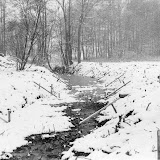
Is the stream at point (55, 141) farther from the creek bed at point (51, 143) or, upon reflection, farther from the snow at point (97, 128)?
the snow at point (97, 128)

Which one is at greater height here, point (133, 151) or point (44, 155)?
point (133, 151)

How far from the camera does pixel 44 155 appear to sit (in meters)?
6.79

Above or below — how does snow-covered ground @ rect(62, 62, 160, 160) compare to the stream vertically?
above

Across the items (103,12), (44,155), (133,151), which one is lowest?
(44,155)

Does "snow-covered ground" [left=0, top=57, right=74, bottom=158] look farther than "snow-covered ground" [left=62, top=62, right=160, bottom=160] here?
Yes

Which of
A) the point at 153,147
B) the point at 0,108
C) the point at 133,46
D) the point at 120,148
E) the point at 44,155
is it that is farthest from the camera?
the point at 133,46

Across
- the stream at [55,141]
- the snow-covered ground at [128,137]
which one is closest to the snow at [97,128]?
the snow-covered ground at [128,137]

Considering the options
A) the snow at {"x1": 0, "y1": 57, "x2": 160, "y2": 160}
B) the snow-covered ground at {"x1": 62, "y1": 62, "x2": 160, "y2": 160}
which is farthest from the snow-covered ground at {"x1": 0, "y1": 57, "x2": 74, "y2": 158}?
the snow-covered ground at {"x1": 62, "y1": 62, "x2": 160, "y2": 160}

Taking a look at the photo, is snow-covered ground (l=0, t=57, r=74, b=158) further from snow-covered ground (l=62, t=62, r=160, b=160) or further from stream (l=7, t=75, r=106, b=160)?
snow-covered ground (l=62, t=62, r=160, b=160)

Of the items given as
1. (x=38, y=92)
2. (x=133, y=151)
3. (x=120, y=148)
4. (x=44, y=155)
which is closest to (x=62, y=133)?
(x=44, y=155)

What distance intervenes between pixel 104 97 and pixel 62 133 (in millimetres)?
6161

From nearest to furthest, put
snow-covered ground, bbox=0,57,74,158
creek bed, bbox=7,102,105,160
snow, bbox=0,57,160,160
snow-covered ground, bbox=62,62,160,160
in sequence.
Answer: snow-covered ground, bbox=62,62,160,160
snow, bbox=0,57,160,160
creek bed, bbox=7,102,105,160
snow-covered ground, bbox=0,57,74,158

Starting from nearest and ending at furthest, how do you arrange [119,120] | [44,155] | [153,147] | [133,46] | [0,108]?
[153,147] → [44,155] → [119,120] → [0,108] → [133,46]

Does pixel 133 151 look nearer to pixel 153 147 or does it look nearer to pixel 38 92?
pixel 153 147
